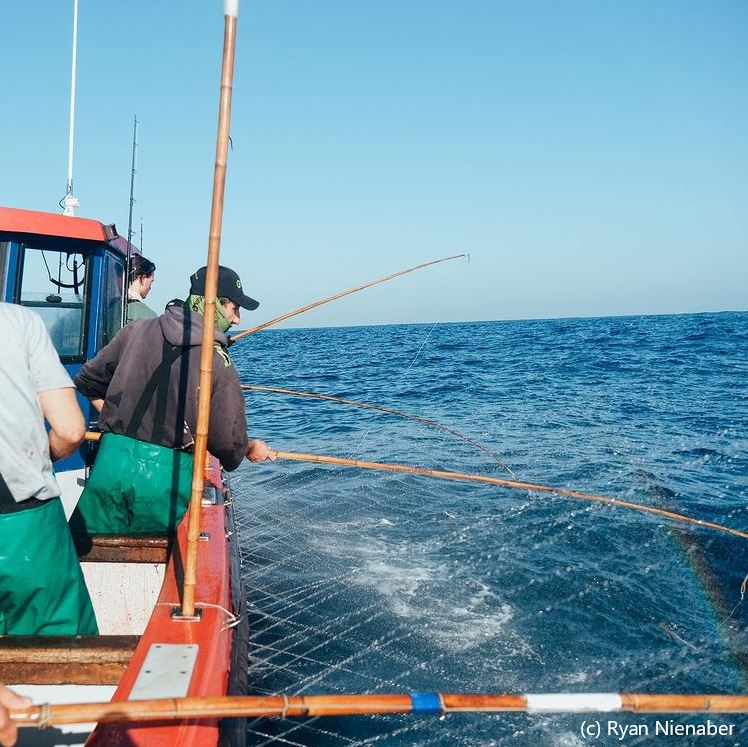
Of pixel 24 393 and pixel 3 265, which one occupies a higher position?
pixel 3 265

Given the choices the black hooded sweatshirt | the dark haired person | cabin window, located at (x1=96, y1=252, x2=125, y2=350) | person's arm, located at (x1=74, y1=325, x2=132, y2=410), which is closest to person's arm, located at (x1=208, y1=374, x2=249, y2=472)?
the black hooded sweatshirt

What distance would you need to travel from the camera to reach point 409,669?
434 centimetres

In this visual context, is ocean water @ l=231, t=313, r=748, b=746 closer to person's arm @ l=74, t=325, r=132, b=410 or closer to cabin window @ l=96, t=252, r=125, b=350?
person's arm @ l=74, t=325, r=132, b=410

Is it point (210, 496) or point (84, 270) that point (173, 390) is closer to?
point (210, 496)

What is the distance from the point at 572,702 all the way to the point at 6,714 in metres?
1.69

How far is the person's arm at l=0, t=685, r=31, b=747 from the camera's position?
1.38 m

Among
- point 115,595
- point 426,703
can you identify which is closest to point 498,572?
point 115,595

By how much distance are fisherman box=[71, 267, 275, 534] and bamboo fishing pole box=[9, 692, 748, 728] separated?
1.51m

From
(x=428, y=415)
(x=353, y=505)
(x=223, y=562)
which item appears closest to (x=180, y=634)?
(x=223, y=562)

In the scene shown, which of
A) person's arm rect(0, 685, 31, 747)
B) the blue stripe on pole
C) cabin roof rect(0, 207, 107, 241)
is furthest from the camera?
cabin roof rect(0, 207, 107, 241)

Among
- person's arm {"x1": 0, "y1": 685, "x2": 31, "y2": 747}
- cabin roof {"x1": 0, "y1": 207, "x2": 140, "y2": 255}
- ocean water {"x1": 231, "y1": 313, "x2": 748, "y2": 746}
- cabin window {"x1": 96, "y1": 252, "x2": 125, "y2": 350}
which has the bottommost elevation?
ocean water {"x1": 231, "y1": 313, "x2": 748, "y2": 746}

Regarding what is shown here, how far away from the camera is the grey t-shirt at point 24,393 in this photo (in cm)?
205

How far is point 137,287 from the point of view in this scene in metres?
5.64

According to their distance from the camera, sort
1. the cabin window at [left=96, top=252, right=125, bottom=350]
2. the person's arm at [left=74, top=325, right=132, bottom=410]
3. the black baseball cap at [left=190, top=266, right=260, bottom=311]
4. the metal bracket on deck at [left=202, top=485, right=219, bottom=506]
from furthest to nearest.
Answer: the cabin window at [left=96, top=252, right=125, bottom=350]
the metal bracket on deck at [left=202, top=485, right=219, bottom=506]
the black baseball cap at [left=190, top=266, right=260, bottom=311]
the person's arm at [left=74, top=325, right=132, bottom=410]
